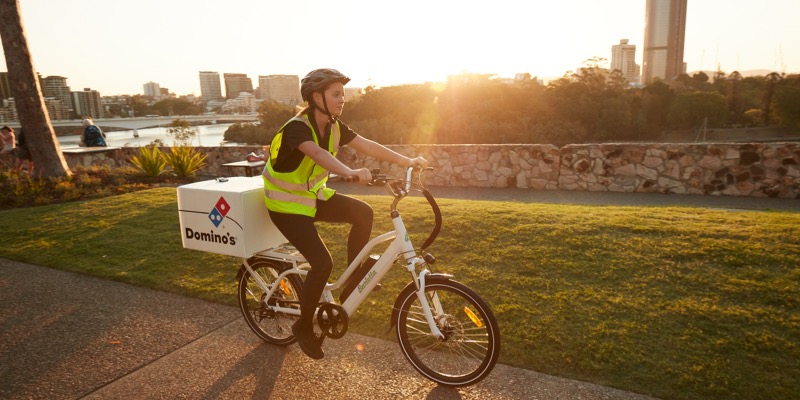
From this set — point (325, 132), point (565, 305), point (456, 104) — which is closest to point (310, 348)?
point (325, 132)

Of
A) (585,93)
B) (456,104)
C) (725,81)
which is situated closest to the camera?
(585,93)

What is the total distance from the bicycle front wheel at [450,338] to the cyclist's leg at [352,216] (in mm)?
498

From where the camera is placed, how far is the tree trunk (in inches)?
445

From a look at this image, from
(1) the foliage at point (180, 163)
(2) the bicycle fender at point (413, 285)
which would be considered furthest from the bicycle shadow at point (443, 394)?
(1) the foliage at point (180, 163)

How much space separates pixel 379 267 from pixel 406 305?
33cm

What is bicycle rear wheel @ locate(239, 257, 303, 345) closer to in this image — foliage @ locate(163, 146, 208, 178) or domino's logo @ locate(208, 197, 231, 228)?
domino's logo @ locate(208, 197, 231, 228)

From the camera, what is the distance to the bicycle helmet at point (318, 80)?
126 inches

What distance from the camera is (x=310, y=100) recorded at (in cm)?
331

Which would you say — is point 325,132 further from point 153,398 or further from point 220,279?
point 220,279

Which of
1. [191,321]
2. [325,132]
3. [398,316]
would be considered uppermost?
[325,132]

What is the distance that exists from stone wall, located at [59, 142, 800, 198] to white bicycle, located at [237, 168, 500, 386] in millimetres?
8216

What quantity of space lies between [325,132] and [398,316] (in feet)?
4.55

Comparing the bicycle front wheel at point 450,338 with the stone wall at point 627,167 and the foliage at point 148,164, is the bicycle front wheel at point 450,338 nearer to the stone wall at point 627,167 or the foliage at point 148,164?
the stone wall at point 627,167

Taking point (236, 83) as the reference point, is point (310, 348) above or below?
below
